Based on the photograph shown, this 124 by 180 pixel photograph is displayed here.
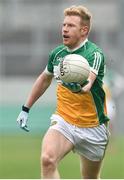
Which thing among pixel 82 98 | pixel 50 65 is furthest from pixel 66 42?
pixel 82 98

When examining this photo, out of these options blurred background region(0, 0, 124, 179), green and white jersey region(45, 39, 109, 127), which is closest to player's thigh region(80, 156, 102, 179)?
green and white jersey region(45, 39, 109, 127)

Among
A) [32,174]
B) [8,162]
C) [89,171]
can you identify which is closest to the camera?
[89,171]

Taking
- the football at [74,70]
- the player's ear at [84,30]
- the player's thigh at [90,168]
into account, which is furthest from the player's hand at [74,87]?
the player's thigh at [90,168]

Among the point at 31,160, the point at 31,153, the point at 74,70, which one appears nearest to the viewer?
the point at 74,70

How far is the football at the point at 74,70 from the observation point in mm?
9742

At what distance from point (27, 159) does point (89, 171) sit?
8364 millimetres

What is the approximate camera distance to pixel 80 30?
33.5 feet

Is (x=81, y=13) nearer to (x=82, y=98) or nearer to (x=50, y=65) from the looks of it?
(x=50, y=65)

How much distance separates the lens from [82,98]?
33.3ft

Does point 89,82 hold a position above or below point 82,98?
above

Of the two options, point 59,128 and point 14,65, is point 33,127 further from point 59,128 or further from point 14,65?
point 59,128

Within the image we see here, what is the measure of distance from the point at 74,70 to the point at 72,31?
1.83 ft

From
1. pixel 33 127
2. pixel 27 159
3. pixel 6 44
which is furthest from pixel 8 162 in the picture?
pixel 6 44

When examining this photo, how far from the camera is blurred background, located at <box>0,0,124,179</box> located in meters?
20.4
